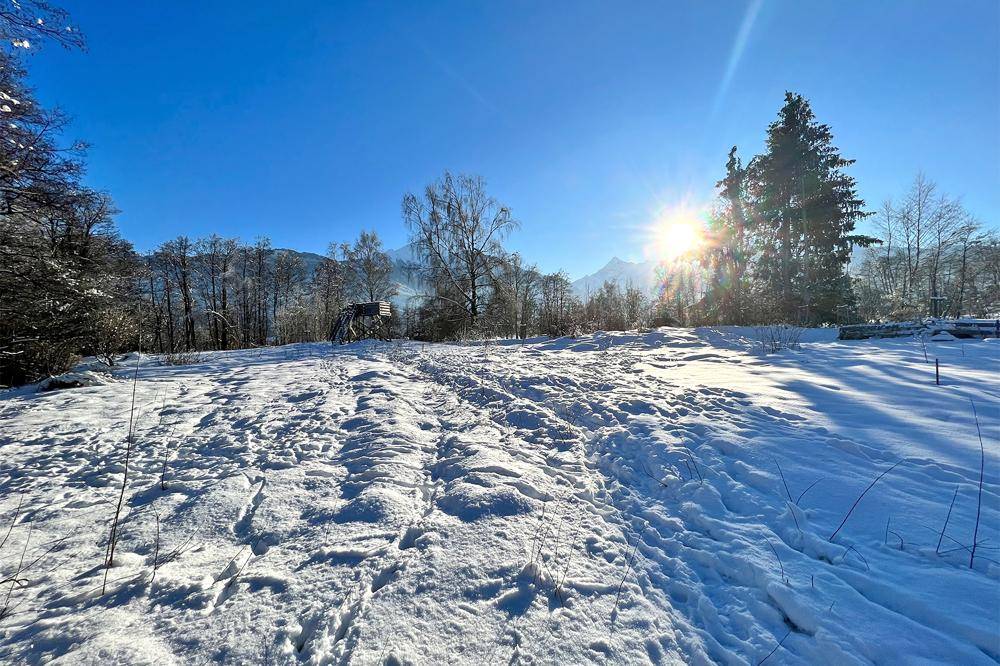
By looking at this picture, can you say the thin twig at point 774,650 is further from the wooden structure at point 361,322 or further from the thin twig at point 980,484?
the wooden structure at point 361,322

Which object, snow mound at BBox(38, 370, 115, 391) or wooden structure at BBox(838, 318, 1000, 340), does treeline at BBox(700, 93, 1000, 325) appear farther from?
snow mound at BBox(38, 370, 115, 391)

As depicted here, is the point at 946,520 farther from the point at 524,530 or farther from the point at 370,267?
the point at 370,267

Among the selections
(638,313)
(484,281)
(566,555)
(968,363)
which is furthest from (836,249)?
(566,555)

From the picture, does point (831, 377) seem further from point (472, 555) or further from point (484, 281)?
point (484, 281)

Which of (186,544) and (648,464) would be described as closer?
(186,544)

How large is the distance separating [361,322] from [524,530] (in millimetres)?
13527

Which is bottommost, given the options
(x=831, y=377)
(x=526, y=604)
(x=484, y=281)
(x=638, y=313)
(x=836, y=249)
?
(x=526, y=604)

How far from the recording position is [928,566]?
152 cm

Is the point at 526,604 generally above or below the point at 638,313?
below

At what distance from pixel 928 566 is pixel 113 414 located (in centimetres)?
693

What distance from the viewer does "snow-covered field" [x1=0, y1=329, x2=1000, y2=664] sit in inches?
53.0

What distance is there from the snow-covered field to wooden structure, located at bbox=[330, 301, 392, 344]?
8647 millimetres

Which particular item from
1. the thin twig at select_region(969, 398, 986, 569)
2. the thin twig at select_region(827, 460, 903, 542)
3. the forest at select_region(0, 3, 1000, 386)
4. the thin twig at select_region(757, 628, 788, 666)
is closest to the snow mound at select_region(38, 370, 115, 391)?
the forest at select_region(0, 3, 1000, 386)

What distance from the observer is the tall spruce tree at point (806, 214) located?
15.8m
